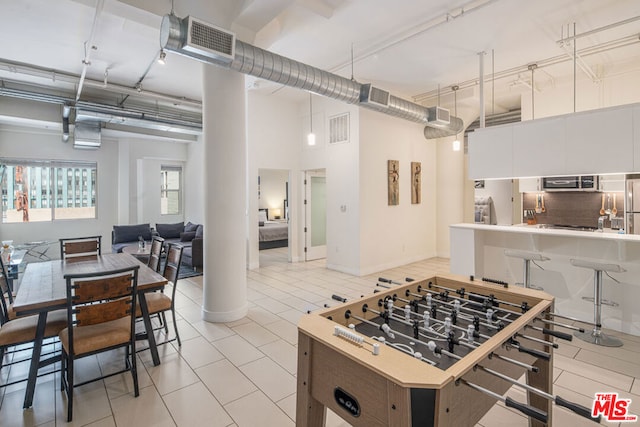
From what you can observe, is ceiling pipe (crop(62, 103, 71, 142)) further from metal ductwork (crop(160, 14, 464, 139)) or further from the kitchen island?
the kitchen island

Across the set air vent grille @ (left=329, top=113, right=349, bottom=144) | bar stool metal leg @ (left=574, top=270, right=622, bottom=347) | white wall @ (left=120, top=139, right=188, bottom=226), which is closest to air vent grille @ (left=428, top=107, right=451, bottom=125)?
air vent grille @ (left=329, top=113, right=349, bottom=144)

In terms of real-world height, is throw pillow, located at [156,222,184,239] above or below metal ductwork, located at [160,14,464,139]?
below

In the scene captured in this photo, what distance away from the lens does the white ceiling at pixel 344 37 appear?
3.59 metres

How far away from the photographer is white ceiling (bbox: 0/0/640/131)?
11.8 ft

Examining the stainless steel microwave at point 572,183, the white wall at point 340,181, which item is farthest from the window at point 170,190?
the stainless steel microwave at point 572,183

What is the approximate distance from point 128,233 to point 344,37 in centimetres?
664

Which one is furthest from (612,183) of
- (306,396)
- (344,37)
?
(306,396)

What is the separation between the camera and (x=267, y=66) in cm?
356

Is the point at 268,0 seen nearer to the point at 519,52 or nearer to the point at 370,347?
the point at 370,347

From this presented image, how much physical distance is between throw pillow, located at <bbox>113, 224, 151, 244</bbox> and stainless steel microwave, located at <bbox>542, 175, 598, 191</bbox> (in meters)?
8.95

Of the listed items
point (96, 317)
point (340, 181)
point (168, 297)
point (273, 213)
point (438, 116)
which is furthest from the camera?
point (273, 213)

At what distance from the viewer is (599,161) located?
382cm

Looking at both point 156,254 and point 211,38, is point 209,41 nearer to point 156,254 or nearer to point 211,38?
point 211,38

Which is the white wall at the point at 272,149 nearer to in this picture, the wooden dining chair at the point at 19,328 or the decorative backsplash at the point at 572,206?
the wooden dining chair at the point at 19,328
